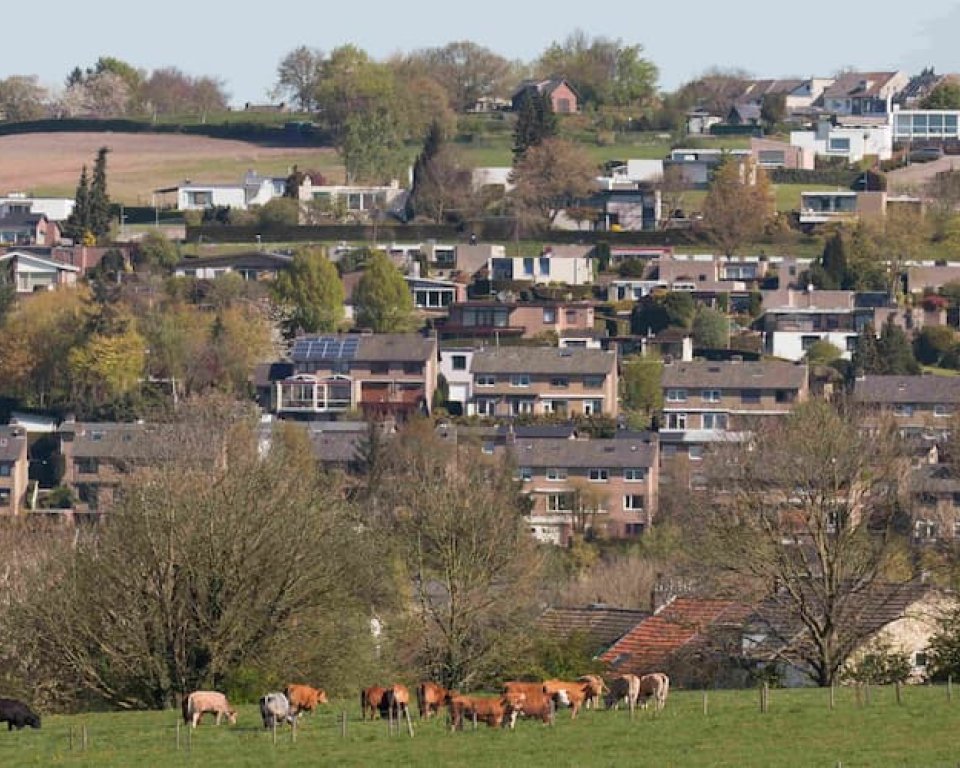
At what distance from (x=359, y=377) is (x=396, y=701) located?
65.9 meters

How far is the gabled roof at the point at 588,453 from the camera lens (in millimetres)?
89062

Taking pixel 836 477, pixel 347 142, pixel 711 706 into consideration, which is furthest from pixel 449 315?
pixel 711 706

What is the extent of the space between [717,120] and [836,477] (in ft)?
329

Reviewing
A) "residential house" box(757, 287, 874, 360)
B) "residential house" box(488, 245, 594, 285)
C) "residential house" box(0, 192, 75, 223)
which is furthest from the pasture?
"residential house" box(0, 192, 75, 223)

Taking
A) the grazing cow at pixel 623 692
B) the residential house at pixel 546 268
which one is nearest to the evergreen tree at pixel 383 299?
the residential house at pixel 546 268

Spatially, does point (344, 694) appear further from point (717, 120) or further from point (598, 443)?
point (717, 120)

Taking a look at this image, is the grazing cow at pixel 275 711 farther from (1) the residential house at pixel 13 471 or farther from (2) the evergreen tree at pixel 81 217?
(2) the evergreen tree at pixel 81 217

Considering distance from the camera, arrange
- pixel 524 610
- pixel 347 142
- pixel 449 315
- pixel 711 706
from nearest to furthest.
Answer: pixel 711 706
pixel 524 610
pixel 449 315
pixel 347 142

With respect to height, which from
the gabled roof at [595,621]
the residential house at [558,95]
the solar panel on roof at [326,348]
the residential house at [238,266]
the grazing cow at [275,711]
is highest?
the grazing cow at [275,711]

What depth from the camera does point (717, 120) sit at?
144875mm

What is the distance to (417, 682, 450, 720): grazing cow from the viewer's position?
33.5 m

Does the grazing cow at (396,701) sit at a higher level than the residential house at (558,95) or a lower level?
higher

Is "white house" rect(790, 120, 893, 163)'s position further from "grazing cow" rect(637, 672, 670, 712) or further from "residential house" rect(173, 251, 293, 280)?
"grazing cow" rect(637, 672, 670, 712)

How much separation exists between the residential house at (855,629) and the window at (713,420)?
158 ft
